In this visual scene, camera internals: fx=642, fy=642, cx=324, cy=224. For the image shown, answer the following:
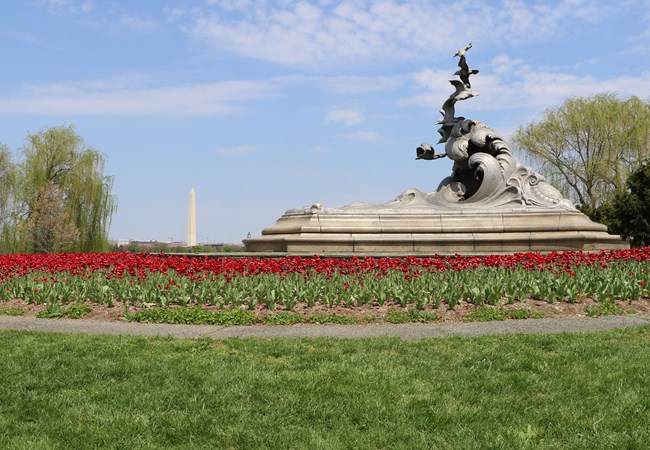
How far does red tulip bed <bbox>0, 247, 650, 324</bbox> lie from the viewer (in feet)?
28.6

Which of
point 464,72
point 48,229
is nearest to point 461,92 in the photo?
point 464,72

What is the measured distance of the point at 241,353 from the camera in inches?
234

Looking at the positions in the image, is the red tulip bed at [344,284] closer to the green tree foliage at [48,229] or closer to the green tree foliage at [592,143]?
the green tree foliage at [48,229]

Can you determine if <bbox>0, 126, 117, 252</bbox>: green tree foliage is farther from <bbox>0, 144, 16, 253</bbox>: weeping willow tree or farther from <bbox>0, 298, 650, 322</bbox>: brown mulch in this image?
<bbox>0, 298, 650, 322</bbox>: brown mulch

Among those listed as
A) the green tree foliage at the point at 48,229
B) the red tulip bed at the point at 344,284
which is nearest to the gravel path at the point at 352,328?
the red tulip bed at the point at 344,284

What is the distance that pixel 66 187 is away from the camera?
31750 mm

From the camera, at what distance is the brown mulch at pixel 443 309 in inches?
325

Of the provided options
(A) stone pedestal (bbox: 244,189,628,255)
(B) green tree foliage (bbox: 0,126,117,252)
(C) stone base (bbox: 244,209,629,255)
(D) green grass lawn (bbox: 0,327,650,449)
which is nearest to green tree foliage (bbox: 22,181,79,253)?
(B) green tree foliage (bbox: 0,126,117,252)

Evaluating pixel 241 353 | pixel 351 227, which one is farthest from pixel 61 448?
pixel 351 227

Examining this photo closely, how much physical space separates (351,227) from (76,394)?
12.0 m

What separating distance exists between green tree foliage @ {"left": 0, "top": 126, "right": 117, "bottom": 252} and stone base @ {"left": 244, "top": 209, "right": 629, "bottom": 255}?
1706 centimetres

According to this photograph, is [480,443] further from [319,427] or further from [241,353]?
[241,353]

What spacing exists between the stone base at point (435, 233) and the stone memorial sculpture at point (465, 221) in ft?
0.08

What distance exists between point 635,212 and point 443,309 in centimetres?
2345
